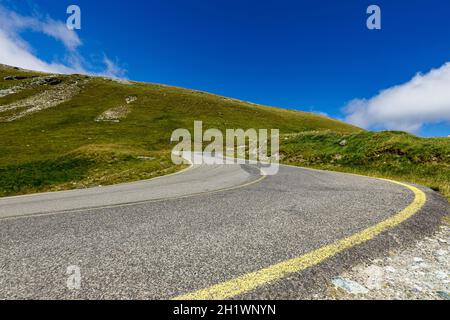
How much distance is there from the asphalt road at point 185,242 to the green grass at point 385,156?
15.5 feet

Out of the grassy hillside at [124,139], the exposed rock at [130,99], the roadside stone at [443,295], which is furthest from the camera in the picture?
the exposed rock at [130,99]

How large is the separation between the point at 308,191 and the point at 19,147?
41473 mm

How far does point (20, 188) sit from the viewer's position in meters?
16.4

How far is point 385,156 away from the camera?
16.8 meters

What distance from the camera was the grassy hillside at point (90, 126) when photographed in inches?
780

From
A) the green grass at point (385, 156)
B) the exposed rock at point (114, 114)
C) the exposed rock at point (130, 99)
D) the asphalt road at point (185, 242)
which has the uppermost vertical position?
the exposed rock at point (130, 99)

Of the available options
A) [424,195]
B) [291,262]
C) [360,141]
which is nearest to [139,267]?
[291,262]

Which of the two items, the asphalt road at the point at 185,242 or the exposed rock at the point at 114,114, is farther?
the exposed rock at the point at 114,114

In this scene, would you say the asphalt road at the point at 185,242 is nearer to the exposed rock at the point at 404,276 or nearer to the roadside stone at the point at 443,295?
the exposed rock at the point at 404,276

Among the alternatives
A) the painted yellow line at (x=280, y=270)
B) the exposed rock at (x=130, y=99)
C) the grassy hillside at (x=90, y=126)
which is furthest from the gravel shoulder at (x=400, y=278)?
the exposed rock at (x=130, y=99)

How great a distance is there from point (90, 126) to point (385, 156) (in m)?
53.1

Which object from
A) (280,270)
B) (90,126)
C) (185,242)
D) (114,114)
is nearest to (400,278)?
(280,270)

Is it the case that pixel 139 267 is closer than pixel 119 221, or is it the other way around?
pixel 139 267
